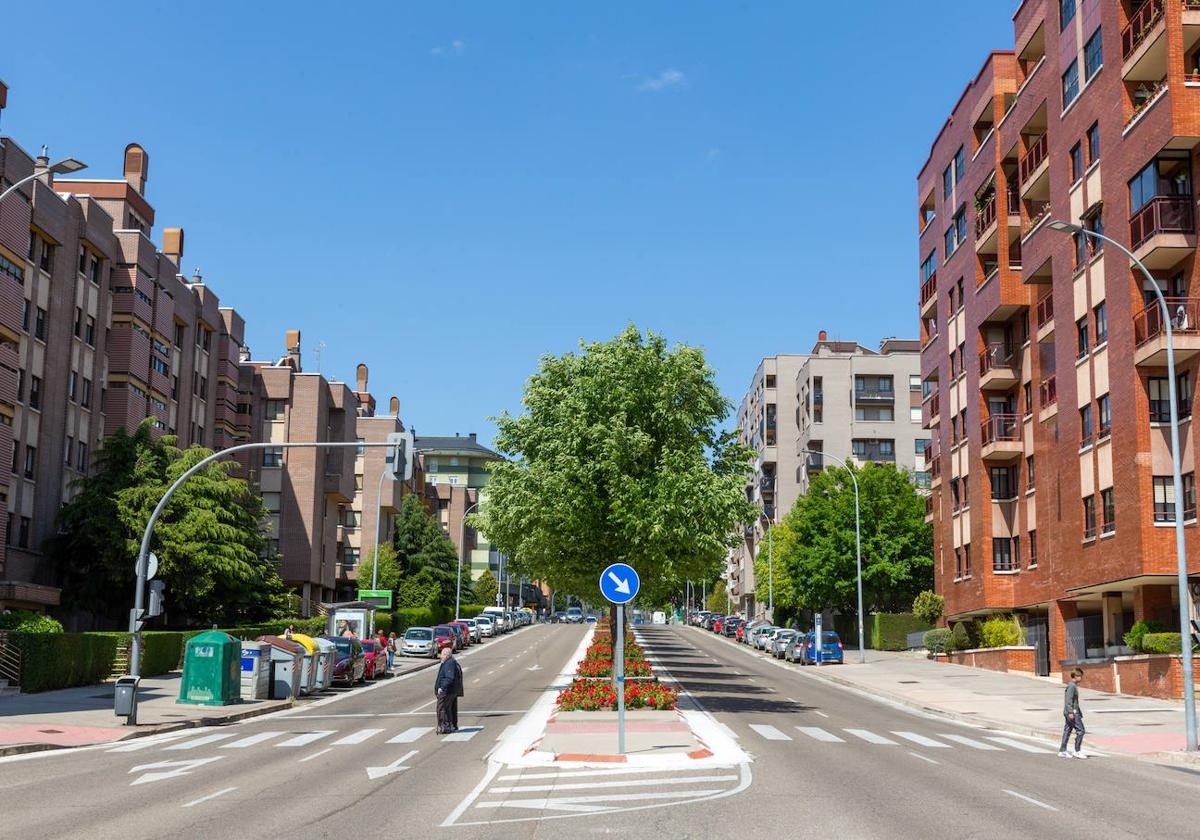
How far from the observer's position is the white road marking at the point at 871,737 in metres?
24.6

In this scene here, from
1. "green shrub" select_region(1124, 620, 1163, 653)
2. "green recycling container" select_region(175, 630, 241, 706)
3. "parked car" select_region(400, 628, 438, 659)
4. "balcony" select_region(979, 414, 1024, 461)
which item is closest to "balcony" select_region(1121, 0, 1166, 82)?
"green shrub" select_region(1124, 620, 1163, 653)

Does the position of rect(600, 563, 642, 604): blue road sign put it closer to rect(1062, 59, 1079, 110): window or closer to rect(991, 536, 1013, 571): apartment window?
rect(1062, 59, 1079, 110): window

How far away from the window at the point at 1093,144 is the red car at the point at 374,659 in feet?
99.4

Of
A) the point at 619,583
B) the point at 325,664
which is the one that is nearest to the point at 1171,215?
the point at 619,583

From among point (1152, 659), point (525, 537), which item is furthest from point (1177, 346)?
point (525, 537)

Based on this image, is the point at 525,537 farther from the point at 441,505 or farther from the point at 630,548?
the point at 441,505

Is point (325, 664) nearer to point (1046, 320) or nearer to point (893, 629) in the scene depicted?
point (1046, 320)

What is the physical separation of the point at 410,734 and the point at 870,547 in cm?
4912

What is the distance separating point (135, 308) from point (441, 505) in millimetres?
78476

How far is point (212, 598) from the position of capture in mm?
53844

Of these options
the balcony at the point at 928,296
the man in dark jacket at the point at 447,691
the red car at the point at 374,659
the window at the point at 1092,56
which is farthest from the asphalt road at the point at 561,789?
the balcony at the point at 928,296

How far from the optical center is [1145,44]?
36812mm

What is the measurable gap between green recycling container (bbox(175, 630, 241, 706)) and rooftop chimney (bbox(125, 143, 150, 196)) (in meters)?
37.7

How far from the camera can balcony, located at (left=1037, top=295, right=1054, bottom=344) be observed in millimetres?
47656
